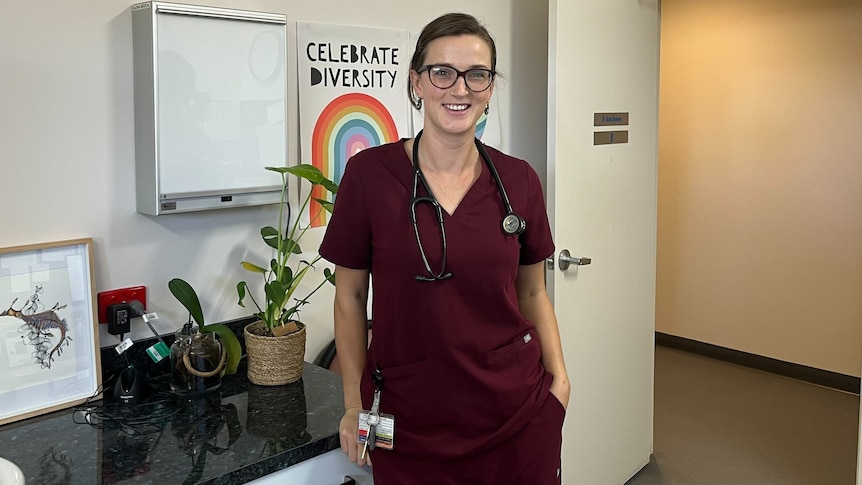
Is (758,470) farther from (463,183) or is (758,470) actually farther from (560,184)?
(463,183)

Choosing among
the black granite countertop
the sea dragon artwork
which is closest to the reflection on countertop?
the black granite countertop

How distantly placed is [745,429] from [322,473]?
258 centimetres

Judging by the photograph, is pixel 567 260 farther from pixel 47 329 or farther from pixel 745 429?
pixel 745 429

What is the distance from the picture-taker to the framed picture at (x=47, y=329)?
1534 mm

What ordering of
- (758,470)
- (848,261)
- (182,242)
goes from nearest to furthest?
(182,242)
(758,470)
(848,261)

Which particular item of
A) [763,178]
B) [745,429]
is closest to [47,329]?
[745,429]

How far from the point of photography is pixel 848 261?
3848mm

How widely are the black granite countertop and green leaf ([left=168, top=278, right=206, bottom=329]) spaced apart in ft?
0.58

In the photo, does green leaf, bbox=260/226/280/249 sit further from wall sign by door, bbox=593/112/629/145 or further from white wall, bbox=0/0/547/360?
wall sign by door, bbox=593/112/629/145

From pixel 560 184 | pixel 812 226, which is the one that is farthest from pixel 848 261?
pixel 560 184

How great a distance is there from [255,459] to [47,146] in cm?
77

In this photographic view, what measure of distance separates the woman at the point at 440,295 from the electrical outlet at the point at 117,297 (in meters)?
0.54

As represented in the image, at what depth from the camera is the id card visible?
4.51ft

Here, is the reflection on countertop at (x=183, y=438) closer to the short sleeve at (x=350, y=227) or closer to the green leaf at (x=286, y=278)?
the green leaf at (x=286, y=278)
